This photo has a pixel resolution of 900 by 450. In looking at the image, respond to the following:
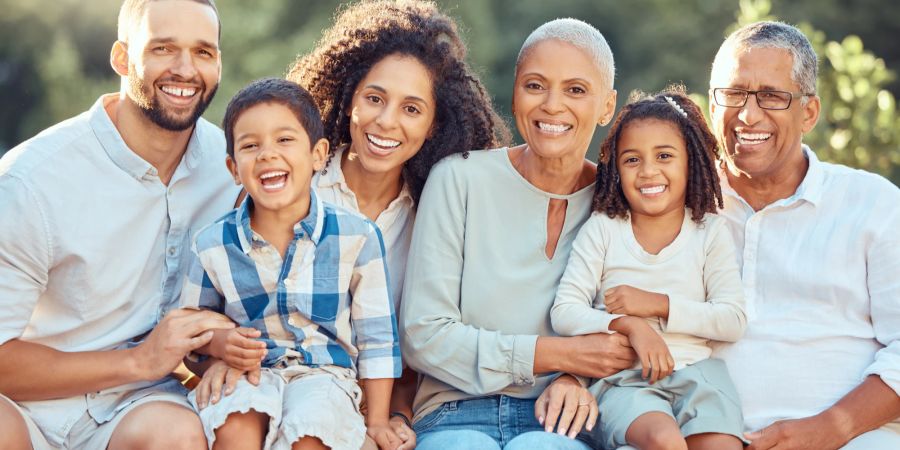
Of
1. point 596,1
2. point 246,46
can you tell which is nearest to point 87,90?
point 246,46

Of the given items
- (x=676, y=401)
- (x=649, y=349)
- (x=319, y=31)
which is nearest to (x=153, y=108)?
(x=649, y=349)

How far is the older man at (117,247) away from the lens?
3.48 meters

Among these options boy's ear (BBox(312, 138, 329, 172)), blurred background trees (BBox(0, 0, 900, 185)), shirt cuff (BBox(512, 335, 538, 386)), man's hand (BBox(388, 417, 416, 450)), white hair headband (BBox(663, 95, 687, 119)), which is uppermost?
blurred background trees (BBox(0, 0, 900, 185))

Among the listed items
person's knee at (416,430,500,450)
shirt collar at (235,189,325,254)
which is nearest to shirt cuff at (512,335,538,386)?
person's knee at (416,430,500,450)

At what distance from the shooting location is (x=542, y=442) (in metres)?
3.37

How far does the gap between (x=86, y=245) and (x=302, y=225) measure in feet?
2.31

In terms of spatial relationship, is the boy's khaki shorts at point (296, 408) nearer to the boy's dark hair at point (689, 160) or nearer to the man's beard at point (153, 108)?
the man's beard at point (153, 108)

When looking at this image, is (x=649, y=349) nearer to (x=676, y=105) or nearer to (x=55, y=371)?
(x=676, y=105)

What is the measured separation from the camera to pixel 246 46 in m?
14.7

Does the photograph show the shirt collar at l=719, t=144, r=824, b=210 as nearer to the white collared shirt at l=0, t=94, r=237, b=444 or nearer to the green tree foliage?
the white collared shirt at l=0, t=94, r=237, b=444

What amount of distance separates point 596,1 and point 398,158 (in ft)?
47.6

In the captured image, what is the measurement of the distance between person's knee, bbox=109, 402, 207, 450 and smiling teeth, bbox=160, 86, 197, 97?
1.04 meters

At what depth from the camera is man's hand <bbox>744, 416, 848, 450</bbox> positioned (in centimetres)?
358

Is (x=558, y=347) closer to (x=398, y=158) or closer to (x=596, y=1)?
(x=398, y=158)
